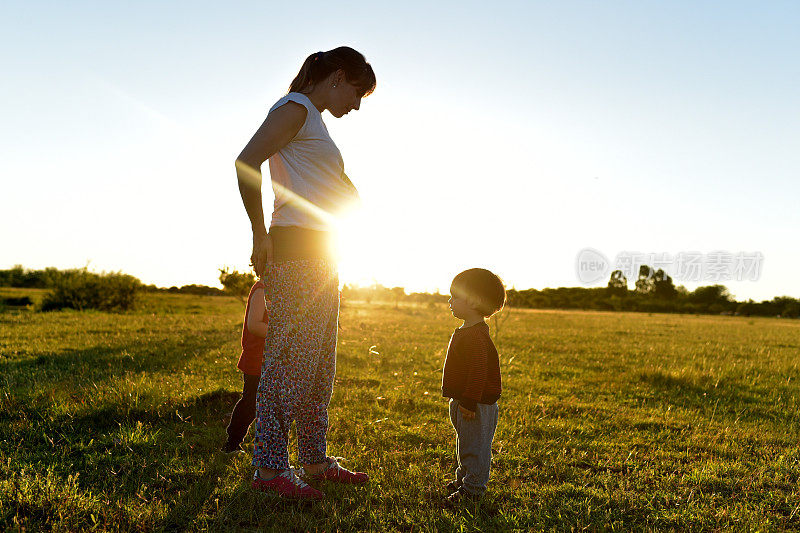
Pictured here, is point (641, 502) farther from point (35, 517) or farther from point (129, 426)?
point (129, 426)

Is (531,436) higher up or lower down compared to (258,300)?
lower down

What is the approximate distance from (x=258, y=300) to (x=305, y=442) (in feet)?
3.77

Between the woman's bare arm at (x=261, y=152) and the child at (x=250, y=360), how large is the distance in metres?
0.90

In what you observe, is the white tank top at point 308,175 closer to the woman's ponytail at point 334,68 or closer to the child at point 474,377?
the woman's ponytail at point 334,68

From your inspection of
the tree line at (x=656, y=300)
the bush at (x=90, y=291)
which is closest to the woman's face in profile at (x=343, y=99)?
the bush at (x=90, y=291)

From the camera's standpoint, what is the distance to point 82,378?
23.7ft

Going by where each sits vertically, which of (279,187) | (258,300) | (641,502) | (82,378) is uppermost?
(279,187)

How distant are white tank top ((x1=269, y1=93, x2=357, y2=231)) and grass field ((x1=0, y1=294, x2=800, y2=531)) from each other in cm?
195

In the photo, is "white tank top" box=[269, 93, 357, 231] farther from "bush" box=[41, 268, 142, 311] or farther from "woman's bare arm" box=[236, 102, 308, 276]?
"bush" box=[41, 268, 142, 311]

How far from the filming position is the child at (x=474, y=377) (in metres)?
3.50

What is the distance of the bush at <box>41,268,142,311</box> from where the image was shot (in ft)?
95.7

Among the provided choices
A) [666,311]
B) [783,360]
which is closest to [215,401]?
[783,360]

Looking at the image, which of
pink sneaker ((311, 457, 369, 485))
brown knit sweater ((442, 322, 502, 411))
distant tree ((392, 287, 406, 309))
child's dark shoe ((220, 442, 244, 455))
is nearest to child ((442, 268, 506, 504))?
brown knit sweater ((442, 322, 502, 411))

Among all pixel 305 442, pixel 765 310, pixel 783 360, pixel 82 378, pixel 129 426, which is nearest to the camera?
pixel 305 442
